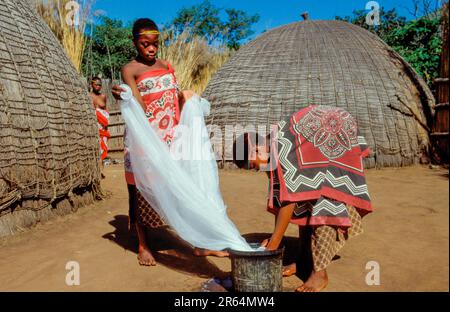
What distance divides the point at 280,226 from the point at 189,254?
3.18 ft

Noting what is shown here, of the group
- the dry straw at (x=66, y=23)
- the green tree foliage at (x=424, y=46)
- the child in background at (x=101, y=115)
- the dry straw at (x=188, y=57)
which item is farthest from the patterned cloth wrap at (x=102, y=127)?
the green tree foliage at (x=424, y=46)

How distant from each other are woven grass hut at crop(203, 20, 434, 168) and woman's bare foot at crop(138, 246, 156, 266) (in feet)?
14.6

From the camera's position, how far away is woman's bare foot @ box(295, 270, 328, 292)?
2.43 metres

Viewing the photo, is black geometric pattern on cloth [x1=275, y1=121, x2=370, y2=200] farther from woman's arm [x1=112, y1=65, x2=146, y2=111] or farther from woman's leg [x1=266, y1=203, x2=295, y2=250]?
woman's arm [x1=112, y1=65, x2=146, y2=111]

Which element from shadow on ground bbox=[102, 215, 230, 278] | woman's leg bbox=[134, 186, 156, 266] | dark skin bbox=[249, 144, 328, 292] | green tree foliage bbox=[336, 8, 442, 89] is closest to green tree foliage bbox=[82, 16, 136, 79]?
green tree foliage bbox=[336, 8, 442, 89]

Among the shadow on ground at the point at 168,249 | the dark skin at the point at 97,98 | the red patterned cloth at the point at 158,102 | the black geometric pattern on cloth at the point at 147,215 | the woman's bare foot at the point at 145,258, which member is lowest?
the shadow on ground at the point at 168,249

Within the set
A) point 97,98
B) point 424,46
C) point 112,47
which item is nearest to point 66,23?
point 97,98

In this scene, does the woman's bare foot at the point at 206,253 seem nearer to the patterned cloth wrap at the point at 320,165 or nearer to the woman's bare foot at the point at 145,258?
the woman's bare foot at the point at 145,258

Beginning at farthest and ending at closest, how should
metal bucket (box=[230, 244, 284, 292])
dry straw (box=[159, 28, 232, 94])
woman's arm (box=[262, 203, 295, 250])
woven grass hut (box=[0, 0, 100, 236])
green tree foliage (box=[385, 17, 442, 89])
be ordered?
dry straw (box=[159, 28, 232, 94]) < green tree foliage (box=[385, 17, 442, 89]) < woven grass hut (box=[0, 0, 100, 236]) < woman's arm (box=[262, 203, 295, 250]) < metal bucket (box=[230, 244, 284, 292])

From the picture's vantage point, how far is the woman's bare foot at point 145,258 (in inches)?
114

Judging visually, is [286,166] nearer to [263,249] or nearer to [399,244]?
[263,249]

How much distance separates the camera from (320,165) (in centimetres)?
247

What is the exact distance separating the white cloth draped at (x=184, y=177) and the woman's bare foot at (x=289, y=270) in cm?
45
